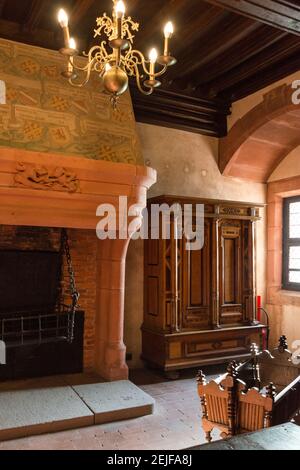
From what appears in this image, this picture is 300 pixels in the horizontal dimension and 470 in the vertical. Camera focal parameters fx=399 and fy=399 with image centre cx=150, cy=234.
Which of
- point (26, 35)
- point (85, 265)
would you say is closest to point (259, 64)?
point (26, 35)

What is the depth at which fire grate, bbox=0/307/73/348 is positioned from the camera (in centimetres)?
431

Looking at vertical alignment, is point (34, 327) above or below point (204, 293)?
below

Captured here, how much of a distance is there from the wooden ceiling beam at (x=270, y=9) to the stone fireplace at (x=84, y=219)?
70.7 inches

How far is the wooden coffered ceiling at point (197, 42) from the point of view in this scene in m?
3.93

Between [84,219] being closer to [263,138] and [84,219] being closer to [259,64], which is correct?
[259,64]

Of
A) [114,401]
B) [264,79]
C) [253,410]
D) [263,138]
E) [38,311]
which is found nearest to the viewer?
[253,410]

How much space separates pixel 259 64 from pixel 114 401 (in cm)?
422

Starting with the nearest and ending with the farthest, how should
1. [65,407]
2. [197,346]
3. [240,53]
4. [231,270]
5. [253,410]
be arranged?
[253,410] → [65,407] → [240,53] → [197,346] → [231,270]

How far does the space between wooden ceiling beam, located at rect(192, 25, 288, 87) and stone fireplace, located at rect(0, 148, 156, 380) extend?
1872mm

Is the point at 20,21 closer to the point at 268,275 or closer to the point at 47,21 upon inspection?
the point at 47,21

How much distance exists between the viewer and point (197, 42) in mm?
4602

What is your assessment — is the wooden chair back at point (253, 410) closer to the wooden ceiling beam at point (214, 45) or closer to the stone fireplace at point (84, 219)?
the stone fireplace at point (84, 219)

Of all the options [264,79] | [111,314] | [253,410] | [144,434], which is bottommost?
[144,434]

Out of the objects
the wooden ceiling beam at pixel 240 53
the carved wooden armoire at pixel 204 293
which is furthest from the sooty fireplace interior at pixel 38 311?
the wooden ceiling beam at pixel 240 53
